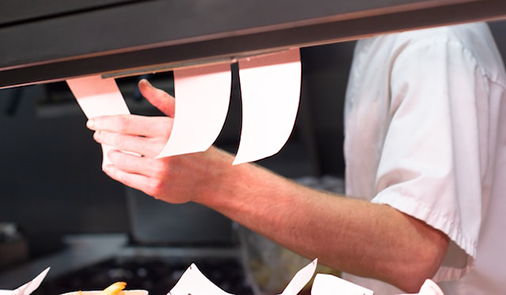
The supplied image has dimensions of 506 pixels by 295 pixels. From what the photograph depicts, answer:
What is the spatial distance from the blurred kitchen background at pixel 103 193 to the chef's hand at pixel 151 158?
43.5 inches

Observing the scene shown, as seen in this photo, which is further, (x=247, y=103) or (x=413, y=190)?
(x=413, y=190)

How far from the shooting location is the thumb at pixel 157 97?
29.6 inches

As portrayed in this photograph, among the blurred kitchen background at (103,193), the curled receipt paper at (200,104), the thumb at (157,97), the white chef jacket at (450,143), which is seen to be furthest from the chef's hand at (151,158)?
the blurred kitchen background at (103,193)

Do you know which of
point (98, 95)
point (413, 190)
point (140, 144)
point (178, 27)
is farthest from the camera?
point (413, 190)

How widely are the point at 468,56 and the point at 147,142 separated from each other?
568 millimetres

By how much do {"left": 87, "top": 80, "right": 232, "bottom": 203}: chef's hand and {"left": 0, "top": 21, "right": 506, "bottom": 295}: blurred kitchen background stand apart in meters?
1.11

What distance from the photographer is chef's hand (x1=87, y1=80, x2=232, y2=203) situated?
0.72m

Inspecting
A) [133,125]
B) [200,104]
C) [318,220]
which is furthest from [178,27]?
[318,220]

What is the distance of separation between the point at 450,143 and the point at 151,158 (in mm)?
471

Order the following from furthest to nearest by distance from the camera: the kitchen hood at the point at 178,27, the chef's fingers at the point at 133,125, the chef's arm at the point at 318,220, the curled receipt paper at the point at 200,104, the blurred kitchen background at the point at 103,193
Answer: the blurred kitchen background at the point at 103,193
the chef's arm at the point at 318,220
the chef's fingers at the point at 133,125
the curled receipt paper at the point at 200,104
the kitchen hood at the point at 178,27

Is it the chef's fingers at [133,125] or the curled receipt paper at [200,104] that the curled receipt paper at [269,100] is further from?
the chef's fingers at [133,125]

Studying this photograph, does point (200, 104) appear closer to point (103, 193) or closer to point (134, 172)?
point (134, 172)

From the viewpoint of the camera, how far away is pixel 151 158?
2.54 feet

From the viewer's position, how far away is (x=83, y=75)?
570 millimetres
